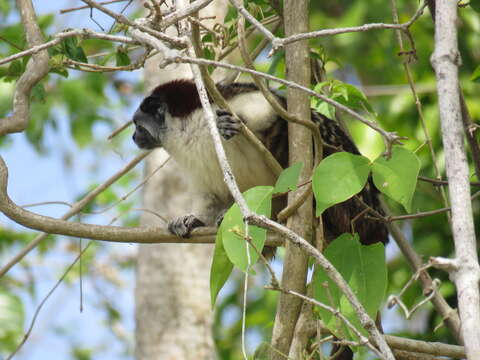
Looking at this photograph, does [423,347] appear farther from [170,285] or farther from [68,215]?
[170,285]

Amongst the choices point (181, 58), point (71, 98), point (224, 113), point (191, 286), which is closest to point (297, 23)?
point (224, 113)

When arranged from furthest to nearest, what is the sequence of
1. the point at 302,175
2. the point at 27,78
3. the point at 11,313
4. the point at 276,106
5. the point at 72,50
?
the point at 11,313, the point at 72,50, the point at 27,78, the point at 302,175, the point at 276,106

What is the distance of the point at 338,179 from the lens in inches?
82.3

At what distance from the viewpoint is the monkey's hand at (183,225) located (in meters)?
3.14

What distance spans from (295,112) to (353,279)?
25.0 inches

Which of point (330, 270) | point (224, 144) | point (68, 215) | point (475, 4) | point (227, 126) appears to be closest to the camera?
point (330, 270)

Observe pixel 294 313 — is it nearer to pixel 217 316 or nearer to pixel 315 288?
pixel 315 288

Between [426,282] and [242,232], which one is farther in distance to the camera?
[426,282]

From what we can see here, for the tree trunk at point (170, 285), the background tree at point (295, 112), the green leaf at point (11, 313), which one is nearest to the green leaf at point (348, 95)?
the background tree at point (295, 112)

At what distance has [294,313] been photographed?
8.20 ft

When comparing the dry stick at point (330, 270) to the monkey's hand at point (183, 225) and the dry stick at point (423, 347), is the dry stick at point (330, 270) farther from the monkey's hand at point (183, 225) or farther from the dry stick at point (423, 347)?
the monkey's hand at point (183, 225)

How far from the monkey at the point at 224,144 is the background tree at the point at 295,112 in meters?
0.21

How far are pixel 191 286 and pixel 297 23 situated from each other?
298 centimetres

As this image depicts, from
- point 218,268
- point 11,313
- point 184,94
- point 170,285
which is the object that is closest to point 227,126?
point 184,94
